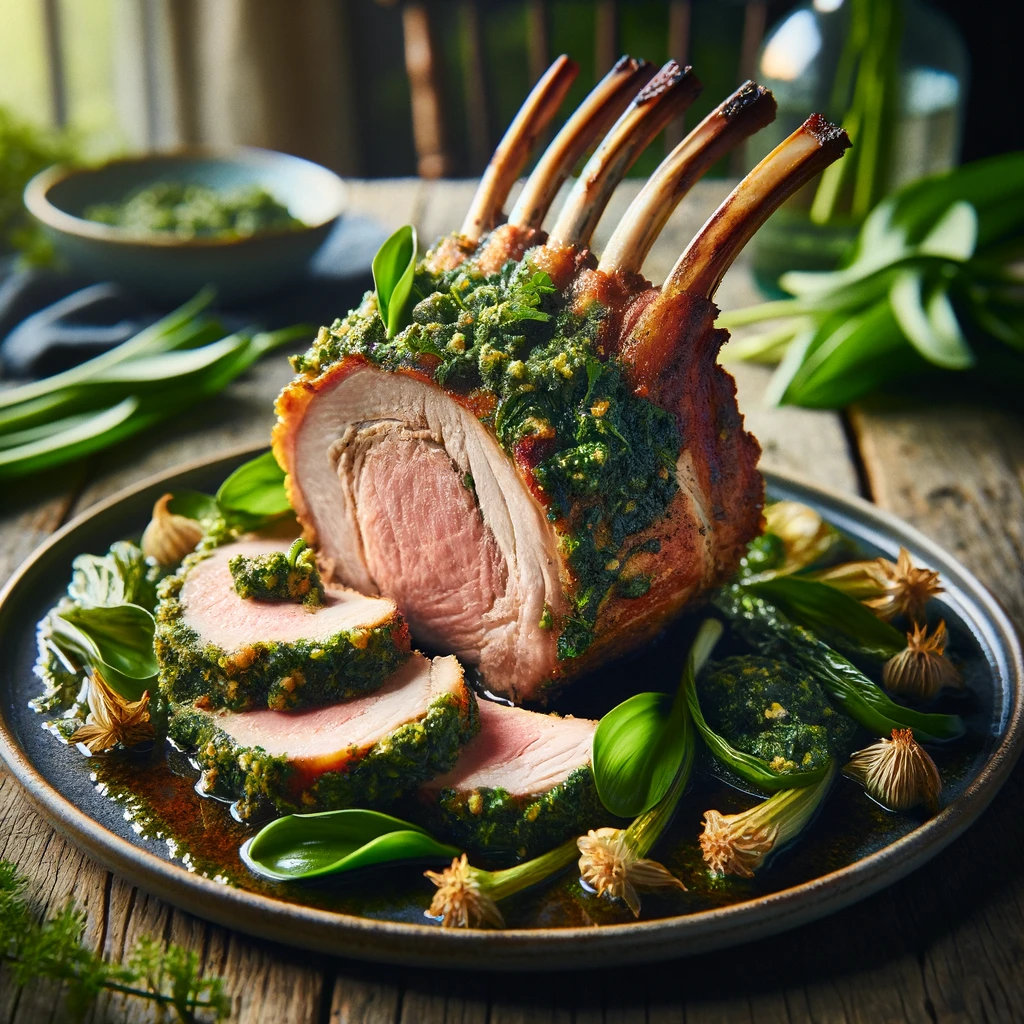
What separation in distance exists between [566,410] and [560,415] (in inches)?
0.6

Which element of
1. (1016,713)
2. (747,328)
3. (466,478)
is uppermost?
(466,478)

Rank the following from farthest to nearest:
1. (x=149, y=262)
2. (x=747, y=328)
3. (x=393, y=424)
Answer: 1. (x=747, y=328)
2. (x=149, y=262)
3. (x=393, y=424)

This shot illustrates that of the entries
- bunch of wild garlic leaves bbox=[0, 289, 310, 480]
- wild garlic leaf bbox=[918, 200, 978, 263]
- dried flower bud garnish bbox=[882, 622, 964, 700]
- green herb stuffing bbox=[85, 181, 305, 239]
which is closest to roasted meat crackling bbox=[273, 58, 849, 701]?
dried flower bud garnish bbox=[882, 622, 964, 700]

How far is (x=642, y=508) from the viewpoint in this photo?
6.94 feet

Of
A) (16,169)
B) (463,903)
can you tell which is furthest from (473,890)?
(16,169)

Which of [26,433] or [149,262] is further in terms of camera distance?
[149,262]

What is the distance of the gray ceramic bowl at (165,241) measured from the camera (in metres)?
4.02

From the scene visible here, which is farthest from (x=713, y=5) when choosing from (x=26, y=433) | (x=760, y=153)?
(x=26, y=433)

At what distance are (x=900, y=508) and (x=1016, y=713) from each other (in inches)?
46.2

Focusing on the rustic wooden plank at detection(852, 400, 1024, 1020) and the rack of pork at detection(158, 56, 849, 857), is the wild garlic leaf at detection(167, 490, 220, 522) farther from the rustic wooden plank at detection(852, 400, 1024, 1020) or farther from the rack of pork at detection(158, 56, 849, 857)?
the rustic wooden plank at detection(852, 400, 1024, 1020)

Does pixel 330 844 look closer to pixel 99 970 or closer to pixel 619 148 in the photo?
pixel 99 970

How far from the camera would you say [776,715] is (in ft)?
6.68

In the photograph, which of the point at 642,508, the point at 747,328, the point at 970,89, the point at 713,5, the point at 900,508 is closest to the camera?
the point at 642,508

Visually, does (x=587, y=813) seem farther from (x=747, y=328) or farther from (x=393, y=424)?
(x=747, y=328)
